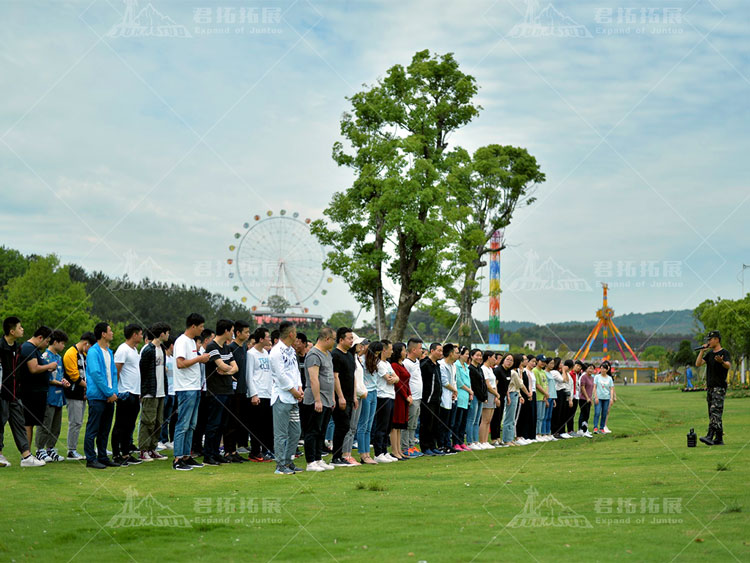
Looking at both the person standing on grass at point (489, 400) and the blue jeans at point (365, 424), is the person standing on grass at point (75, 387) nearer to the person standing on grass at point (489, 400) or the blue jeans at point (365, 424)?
the blue jeans at point (365, 424)

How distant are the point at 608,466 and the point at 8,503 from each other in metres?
8.53

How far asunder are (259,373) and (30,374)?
366cm

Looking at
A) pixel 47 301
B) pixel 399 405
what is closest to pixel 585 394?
pixel 399 405

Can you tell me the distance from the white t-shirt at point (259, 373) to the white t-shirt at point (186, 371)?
54.1 inches

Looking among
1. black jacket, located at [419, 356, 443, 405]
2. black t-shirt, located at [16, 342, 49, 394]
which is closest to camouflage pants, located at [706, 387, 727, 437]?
black jacket, located at [419, 356, 443, 405]

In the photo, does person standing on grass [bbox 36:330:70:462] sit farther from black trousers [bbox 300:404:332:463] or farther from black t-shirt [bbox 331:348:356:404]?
black t-shirt [bbox 331:348:356:404]

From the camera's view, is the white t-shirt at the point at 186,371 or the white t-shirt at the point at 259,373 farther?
the white t-shirt at the point at 259,373

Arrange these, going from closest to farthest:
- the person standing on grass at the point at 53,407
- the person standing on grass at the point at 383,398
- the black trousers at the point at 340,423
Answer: the black trousers at the point at 340,423 → the person standing on grass at the point at 53,407 → the person standing on grass at the point at 383,398

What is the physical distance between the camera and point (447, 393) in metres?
15.3

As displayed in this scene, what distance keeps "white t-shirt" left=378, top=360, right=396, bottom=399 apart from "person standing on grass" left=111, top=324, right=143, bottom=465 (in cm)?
411

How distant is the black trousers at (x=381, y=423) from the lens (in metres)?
13.7

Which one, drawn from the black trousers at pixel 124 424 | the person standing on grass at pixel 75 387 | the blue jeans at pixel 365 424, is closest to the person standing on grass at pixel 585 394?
the blue jeans at pixel 365 424

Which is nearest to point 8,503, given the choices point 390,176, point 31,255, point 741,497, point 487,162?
point 741,497

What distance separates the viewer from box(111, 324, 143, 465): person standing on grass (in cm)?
1261
